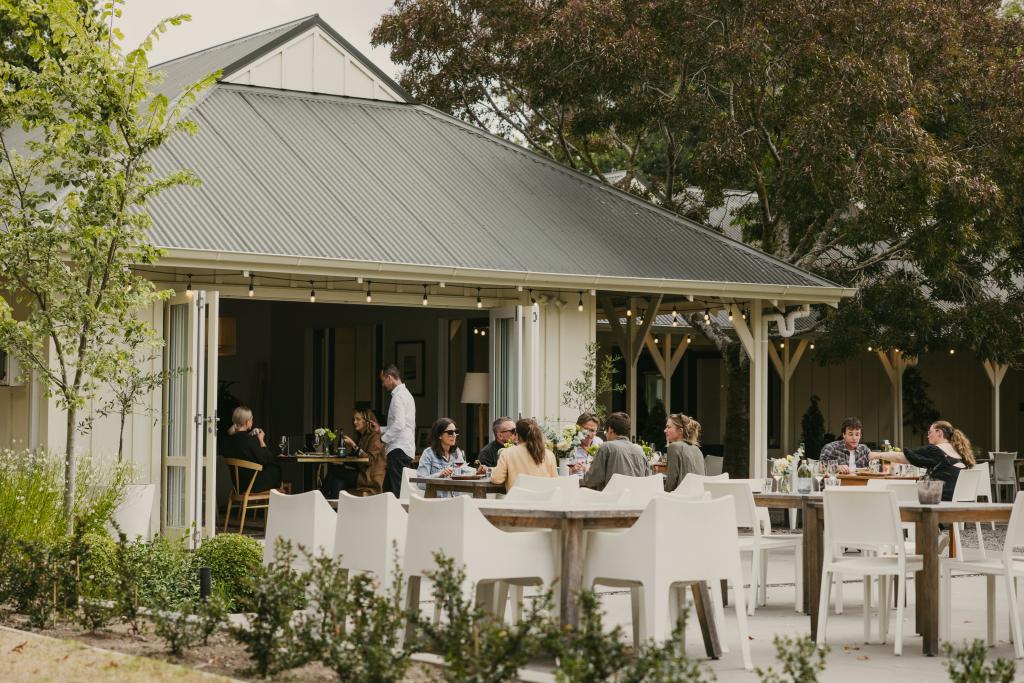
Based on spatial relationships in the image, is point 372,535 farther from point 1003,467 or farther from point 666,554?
point 1003,467

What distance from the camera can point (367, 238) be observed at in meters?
13.2

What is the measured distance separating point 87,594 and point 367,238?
5.81 meters

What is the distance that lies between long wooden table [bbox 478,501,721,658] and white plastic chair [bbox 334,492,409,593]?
0.45 metres

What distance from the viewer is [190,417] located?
11.9 m

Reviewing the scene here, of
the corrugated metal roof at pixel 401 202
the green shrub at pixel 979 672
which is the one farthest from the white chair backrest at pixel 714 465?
the green shrub at pixel 979 672

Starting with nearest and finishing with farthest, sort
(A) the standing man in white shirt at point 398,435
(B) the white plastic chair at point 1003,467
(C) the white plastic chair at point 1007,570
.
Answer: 1. (C) the white plastic chair at point 1007,570
2. (A) the standing man in white shirt at point 398,435
3. (B) the white plastic chair at point 1003,467

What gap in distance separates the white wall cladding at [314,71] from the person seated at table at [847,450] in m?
7.02

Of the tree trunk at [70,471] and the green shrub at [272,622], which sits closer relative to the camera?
the green shrub at [272,622]

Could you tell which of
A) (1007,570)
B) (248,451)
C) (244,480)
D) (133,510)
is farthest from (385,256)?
(1007,570)

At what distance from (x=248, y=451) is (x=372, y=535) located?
643 cm

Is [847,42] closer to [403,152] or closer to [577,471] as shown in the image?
[403,152]

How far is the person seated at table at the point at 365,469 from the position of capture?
46.1 feet

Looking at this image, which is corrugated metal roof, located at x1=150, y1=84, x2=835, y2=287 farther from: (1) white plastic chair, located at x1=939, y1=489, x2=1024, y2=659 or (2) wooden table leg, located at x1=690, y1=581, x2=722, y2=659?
(1) white plastic chair, located at x1=939, y1=489, x2=1024, y2=659

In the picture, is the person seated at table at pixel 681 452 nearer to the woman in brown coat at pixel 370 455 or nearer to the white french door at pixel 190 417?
the white french door at pixel 190 417
